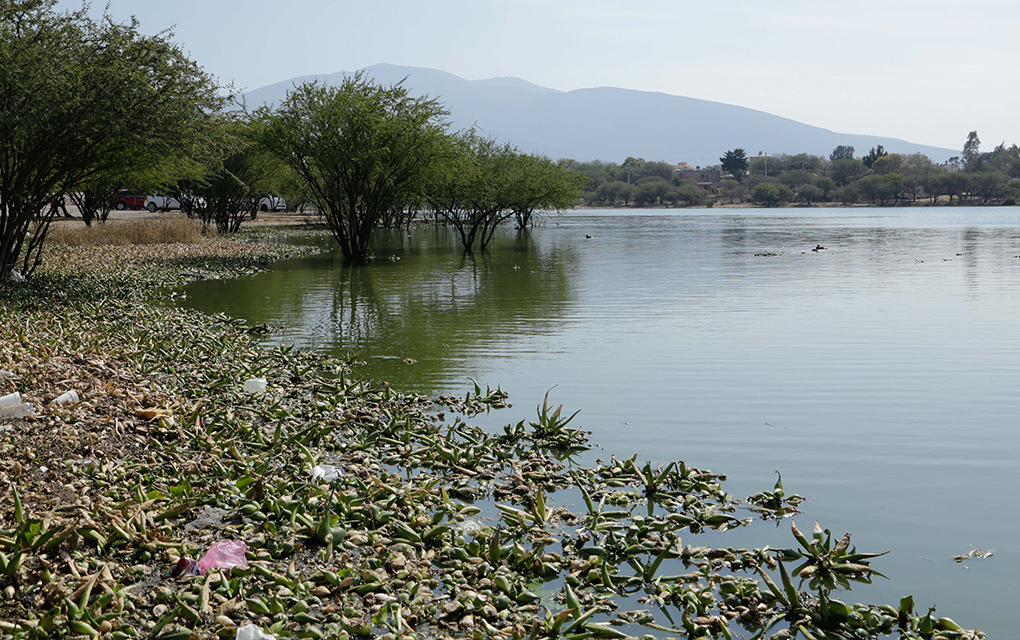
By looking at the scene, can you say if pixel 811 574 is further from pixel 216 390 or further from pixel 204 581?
pixel 216 390

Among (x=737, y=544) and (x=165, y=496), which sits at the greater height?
(x=165, y=496)

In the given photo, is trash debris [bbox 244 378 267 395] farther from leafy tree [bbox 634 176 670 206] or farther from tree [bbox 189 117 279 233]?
leafy tree [bbox 634 176 670 206]

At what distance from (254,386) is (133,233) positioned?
28.1m

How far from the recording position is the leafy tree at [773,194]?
15119 cm

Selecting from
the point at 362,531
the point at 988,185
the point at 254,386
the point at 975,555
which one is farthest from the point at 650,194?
the point at 362,531

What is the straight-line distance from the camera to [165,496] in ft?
18.5

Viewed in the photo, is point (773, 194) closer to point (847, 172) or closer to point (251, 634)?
point (847, 172)

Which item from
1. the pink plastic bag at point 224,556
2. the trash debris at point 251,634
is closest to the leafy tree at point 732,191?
the pink plastic bag at point 224,556

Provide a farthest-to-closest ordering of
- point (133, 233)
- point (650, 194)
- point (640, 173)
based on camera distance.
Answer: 1. point (640, 173)
2. point (650, 194)
3. point (133, 233)

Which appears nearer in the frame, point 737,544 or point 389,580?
point 389,580

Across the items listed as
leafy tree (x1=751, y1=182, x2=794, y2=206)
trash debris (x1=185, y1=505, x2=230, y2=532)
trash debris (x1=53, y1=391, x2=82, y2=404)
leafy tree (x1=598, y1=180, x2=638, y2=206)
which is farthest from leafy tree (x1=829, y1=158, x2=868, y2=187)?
trash debris (x1=185, y1=505, x2=230, y2=532)

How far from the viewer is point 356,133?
28203 millimetres

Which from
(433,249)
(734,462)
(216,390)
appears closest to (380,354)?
(216,390)

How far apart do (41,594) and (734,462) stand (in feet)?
18.5
